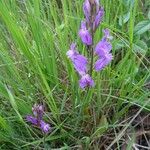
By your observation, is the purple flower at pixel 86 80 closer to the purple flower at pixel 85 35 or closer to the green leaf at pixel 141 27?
the purple flower at pixel 85 35

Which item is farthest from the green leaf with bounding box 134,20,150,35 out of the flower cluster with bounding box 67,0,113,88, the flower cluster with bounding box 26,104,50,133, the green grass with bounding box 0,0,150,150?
the flower cluster with bounding box 26,104,50,133

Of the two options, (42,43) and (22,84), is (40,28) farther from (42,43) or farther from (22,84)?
(22,84)

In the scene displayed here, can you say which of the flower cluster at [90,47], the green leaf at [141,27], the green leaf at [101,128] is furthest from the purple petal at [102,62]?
the green leaf at [141,27]

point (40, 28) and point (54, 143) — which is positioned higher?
point (40, 28)

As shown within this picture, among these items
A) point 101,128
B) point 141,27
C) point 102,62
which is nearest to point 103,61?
point 102,62

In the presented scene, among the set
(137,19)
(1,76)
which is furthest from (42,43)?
(137,19)

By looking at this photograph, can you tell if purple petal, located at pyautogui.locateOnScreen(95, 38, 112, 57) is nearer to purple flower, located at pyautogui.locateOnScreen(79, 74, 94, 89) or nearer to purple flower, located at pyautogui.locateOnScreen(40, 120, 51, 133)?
purple flower, located at pyautogui.locateOnScreen(79, 74, 94, 89)

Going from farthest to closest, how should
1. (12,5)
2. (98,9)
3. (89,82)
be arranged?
(12,5) → (89,82) → (98,9)
